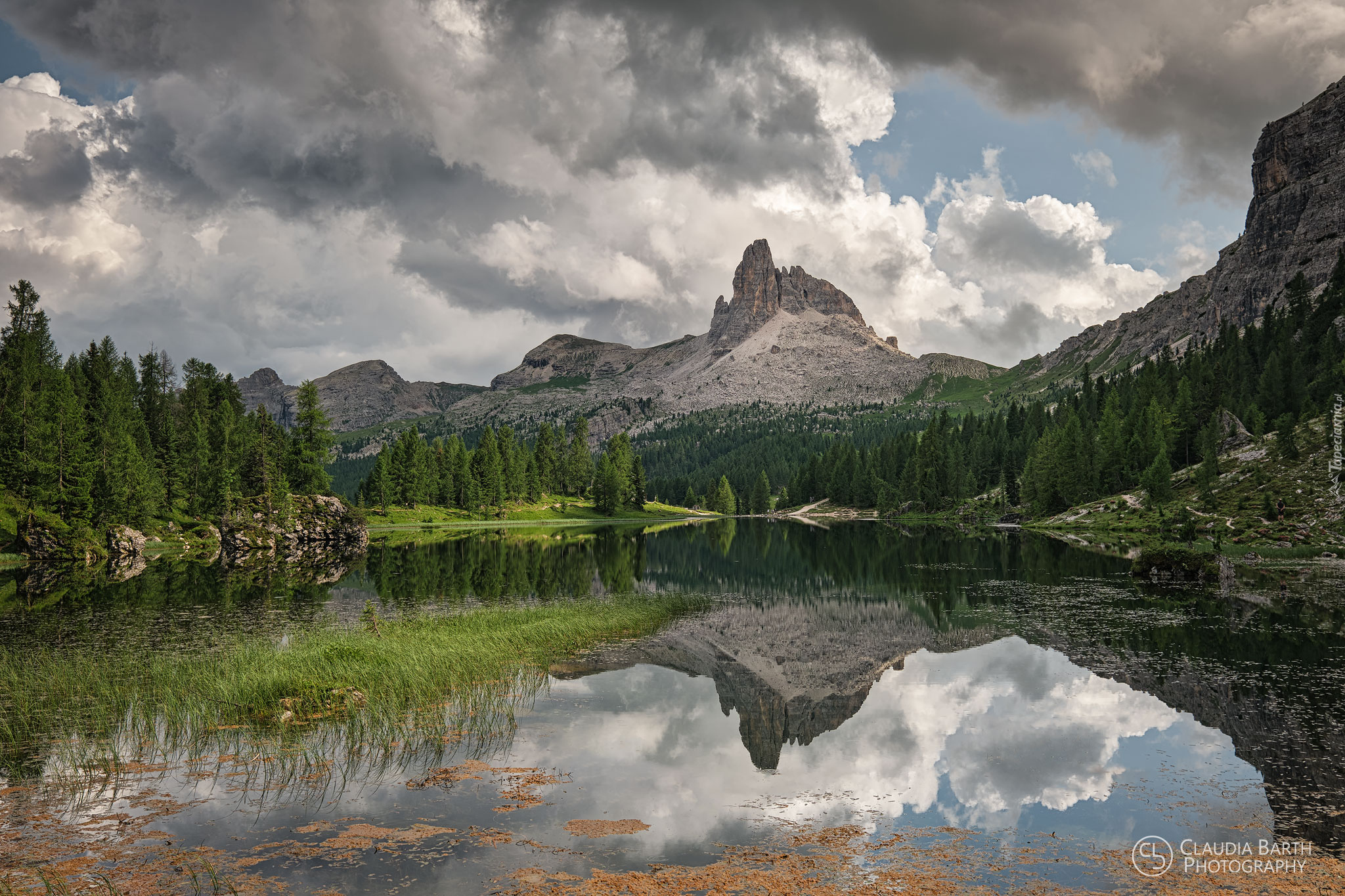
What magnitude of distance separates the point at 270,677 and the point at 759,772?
Answer: 52.4 feet

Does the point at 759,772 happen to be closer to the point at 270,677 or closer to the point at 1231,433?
the point at 270,677

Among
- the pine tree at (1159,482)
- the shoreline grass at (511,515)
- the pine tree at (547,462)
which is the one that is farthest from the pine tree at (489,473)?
the pine tree at (1159,482)

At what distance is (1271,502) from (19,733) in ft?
306

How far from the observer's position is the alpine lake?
481 inches

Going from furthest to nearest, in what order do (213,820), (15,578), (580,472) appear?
(580,472)
(15,578)
(213,820)

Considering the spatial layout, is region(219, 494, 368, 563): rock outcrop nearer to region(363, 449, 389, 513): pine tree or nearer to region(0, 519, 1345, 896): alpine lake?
region(363, 449, 389, 513): pine tree

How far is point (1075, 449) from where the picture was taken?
4766 inches

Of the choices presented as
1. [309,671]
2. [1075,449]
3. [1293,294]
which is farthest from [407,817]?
[1293,294]

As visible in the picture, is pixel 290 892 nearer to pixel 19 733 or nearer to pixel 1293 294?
pixel 19 733
